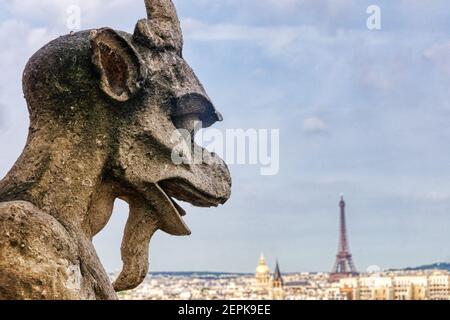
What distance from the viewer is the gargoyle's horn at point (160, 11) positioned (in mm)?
5117

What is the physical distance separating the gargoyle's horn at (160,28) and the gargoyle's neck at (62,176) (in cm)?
49

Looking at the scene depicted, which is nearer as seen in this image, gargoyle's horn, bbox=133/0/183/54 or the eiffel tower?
gargoyle's horn, bbox=133/0/183/54

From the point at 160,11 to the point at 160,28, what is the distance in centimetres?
14

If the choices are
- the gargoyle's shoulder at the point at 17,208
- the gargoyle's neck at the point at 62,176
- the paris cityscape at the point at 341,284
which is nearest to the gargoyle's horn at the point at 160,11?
the gargoyle's neck at the point at 62,176

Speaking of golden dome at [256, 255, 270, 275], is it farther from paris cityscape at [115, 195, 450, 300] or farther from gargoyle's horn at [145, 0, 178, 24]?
gargoyle's horn at [145, 0, 178, 24]

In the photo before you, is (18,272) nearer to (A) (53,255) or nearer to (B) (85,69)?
(A) (53,255)

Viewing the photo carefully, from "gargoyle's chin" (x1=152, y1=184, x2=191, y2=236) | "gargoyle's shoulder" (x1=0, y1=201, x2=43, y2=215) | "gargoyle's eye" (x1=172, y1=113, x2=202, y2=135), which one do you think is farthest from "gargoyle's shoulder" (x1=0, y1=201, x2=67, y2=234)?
"gargoyle's eye" (x1=172, y1=113, x2=202, y2=135)

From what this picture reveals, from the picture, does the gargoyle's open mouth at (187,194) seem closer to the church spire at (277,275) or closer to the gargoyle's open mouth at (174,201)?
the gargoyle's open mouth at (174,201)

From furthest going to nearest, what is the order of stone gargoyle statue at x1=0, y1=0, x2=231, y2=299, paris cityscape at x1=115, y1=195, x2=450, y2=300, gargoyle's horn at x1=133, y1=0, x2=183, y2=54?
paris cityscape at x1=115, y1=195, x2=450, y2=300 → gargoyle's horn at x1=133, y1=0, x2=183, y2=54 → stone gargoyle statue at x1=0, y1=0, x2=231, y2=299

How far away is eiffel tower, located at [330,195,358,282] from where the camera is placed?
110 meters

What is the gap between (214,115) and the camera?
520 cm

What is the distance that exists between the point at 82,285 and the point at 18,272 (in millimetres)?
310

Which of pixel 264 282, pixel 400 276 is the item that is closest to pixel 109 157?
pixel 400 276

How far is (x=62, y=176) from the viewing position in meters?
4.78
